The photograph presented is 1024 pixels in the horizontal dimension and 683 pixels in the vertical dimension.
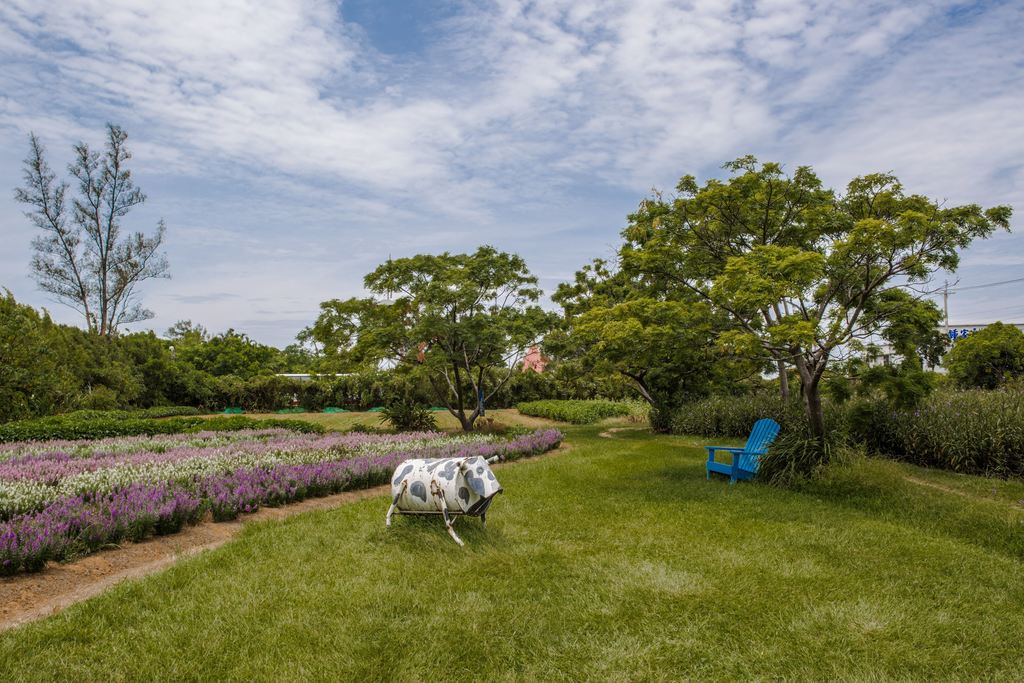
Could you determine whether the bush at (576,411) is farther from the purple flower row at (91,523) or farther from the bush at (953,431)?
the purple flower row at (91,523)

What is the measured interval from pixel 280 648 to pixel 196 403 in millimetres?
31985

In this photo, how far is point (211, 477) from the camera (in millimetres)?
7672

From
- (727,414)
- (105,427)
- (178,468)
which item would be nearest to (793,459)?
(727,414)

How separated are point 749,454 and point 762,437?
67 cm

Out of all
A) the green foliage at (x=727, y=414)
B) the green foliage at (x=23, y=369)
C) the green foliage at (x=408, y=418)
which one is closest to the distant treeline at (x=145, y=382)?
the green foliage at (x=23, y=369)

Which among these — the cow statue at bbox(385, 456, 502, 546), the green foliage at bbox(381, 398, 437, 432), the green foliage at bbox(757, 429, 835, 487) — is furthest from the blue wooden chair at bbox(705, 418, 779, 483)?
the green foliage at bbox(381, 398, 437, 432)

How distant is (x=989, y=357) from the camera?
25250 mm

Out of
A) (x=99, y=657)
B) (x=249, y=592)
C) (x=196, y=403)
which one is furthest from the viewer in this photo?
(x=196, y=403)

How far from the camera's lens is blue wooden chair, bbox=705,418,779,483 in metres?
9.38

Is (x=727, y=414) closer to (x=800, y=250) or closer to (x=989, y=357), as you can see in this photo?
(x=800, y=250)

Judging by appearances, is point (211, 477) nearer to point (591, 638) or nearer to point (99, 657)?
point (99, 657)

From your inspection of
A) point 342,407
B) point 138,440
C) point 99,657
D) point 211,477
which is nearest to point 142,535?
point 211,477

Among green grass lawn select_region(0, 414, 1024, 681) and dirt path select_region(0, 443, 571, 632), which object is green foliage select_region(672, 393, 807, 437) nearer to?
green grass lawn select_region(0, 414, 1024, 681)

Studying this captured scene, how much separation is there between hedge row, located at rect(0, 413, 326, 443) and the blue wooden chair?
1088 centimetres
